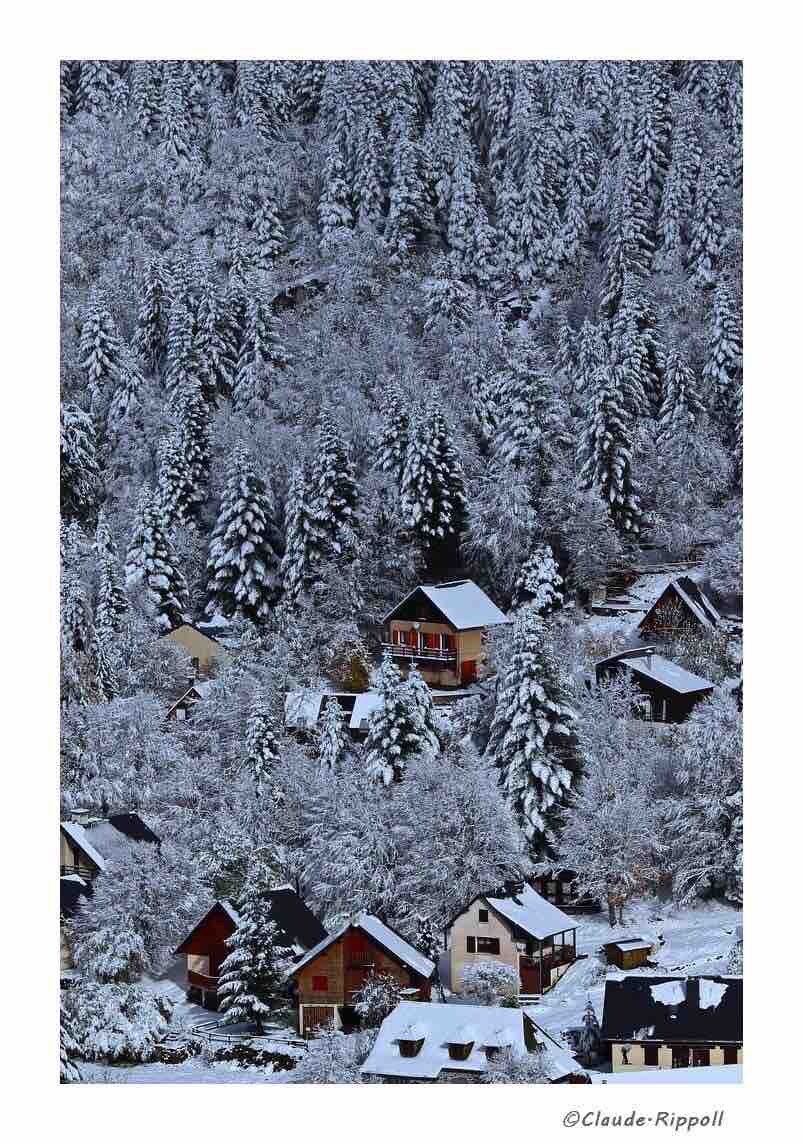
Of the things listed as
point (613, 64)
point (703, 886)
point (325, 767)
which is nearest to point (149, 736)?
point (325, 767)

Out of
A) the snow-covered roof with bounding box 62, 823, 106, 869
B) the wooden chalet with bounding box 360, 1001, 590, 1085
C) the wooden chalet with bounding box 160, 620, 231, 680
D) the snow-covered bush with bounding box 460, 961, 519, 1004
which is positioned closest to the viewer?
the wooden chalet with bounding box 360, 1001, 590, 1085

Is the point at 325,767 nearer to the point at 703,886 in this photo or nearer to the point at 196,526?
the point at 196,526

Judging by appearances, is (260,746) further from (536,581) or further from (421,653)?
(536,581)

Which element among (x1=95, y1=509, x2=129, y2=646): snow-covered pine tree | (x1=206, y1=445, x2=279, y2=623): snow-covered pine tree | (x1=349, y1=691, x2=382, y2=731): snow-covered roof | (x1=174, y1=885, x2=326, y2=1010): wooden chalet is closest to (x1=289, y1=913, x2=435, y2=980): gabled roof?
(x1=174, y1=885, x2=326, y2=1010): wooden chalet

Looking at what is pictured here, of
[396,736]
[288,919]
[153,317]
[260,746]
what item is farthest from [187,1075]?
[153,317]

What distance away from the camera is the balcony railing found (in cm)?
1304

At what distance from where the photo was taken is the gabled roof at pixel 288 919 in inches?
500

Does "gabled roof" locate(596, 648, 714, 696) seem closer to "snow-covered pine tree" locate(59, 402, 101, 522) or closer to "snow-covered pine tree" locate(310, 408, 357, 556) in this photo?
"snow-covered pine tree" locate(310, 408, 357, 556)

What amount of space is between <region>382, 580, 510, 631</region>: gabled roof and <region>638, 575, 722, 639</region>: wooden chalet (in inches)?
51.5

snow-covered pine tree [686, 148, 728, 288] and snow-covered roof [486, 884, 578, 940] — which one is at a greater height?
snow-covered pine tree [686, 148, 728, 288]

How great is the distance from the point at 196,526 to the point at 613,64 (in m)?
5.60

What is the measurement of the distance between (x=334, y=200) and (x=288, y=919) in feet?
21.3

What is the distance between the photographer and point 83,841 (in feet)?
42.5

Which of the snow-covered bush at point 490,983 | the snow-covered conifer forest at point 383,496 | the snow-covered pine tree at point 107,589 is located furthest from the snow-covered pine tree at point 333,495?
the snow-covered bush at point 490,983
